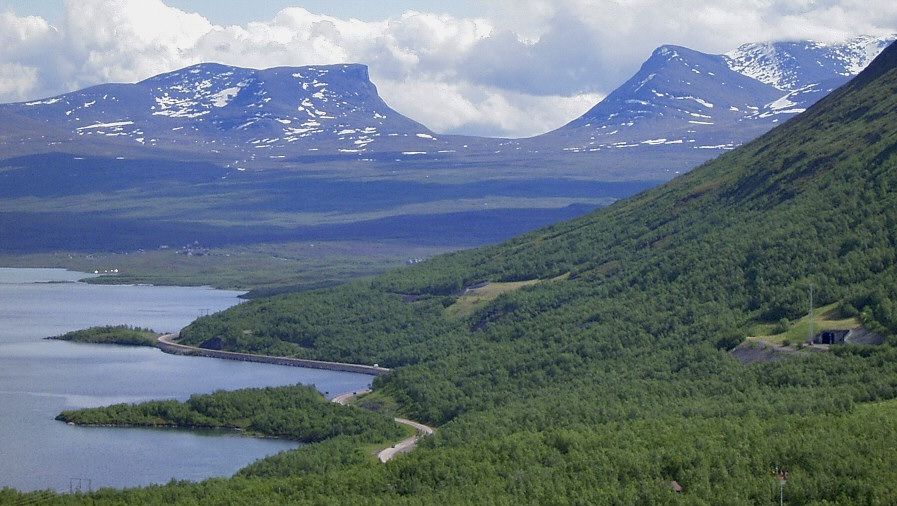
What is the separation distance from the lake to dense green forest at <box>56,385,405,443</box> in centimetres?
186

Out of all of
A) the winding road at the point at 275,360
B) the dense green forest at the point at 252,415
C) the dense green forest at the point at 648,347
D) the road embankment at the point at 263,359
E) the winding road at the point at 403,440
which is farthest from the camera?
the road embankment at the point at 263,359

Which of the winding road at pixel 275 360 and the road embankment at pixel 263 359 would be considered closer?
the winding road at pixel 275 360

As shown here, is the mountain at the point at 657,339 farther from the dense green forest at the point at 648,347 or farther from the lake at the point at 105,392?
the lake at the point at 105,392

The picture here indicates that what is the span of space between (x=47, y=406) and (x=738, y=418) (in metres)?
51.8

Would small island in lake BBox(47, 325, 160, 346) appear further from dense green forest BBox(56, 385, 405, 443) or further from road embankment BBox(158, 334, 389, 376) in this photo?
Result: dense green forest BBox(56, 385, 405, 443)

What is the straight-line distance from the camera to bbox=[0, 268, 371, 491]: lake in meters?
85.2

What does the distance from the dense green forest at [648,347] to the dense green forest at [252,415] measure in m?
4.97

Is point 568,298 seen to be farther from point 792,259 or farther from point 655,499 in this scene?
point 655,499

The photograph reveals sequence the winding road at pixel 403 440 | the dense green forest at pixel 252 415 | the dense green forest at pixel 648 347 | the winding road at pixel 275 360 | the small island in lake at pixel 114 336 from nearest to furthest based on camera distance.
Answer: the dense green forest at pixel 648 347
the winding road at pixel 403 440
the dense green forest at pixel 252 415
the winding road at pixel 275 360
the small island in lake at pixel 114 336

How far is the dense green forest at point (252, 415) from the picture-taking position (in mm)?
96562

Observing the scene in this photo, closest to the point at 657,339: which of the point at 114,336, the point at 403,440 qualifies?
the point at 403,440

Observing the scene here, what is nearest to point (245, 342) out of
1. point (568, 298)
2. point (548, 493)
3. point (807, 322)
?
point (568, 298)

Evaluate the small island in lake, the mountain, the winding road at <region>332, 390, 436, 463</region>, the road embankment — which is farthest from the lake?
the mountain

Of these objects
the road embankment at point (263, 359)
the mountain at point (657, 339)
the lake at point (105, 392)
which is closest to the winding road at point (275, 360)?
the road embankment at point (263, 359)
